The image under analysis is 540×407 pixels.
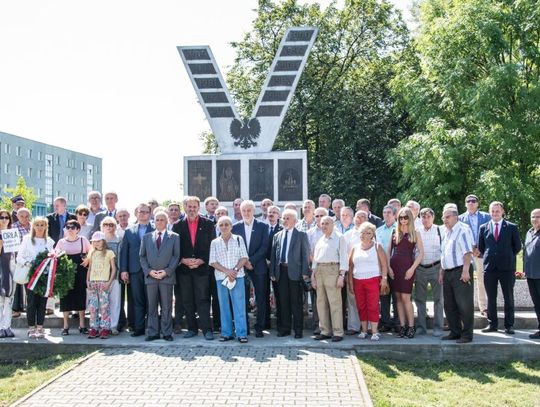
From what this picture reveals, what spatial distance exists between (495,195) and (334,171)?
761 cm

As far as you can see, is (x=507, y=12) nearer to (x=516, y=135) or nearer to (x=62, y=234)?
(x=516, y=135)

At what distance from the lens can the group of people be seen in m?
8.22

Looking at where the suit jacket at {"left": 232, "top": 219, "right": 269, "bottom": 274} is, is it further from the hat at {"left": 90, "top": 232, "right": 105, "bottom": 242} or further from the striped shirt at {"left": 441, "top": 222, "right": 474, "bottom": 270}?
the striped shirt at {"left": 441, "top": 222, "right": 474, "bottom": 270}

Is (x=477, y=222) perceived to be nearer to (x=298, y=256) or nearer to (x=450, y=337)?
(x=450, y=337)

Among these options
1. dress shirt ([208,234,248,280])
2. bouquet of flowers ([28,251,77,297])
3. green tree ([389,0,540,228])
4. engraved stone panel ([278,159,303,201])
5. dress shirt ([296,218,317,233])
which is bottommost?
bouquet of flowers ([28,251,77,297])

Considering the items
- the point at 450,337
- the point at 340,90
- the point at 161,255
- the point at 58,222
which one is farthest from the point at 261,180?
the point at 340,90

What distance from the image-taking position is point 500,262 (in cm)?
860

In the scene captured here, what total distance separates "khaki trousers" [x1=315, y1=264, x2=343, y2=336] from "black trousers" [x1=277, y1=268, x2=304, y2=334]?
11.3 inches

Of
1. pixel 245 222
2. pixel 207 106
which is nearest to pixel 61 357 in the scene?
pixel 245 222

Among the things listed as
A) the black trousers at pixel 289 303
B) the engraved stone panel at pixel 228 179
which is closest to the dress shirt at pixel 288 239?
the black trousers at pixel 289 303

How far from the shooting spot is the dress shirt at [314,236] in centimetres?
876

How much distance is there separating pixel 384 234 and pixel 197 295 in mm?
2819

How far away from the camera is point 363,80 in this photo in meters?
25.1

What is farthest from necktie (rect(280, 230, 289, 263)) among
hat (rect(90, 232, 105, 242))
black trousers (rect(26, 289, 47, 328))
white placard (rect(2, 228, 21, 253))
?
white placard (rect(2, 228, 21, 253))
